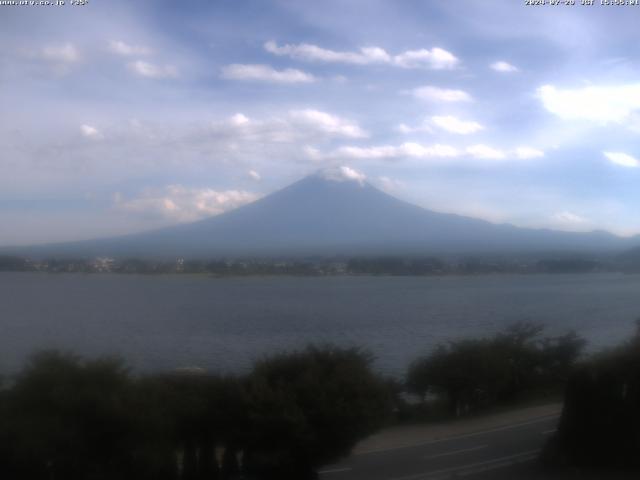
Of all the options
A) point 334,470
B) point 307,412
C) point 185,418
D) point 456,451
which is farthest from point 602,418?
point 185,418

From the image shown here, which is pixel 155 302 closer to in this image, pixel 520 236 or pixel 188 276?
pixel 188 276

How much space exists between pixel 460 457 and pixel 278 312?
31.3 feet

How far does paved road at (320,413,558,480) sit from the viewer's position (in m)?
8.27

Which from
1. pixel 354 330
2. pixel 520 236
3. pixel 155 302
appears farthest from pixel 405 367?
pixel 520 236

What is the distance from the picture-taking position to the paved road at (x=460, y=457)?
8266mm

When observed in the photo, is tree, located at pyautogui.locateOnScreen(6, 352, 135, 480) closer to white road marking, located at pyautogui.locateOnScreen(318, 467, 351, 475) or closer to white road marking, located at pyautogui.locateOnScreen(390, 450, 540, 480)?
white road marking, located at pyautogui.locateOnScreen(318, 467, 351, 475)

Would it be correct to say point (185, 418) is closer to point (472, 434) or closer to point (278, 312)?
point (472, 434)

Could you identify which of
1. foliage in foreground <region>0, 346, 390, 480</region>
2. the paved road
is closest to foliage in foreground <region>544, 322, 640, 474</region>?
the paved road

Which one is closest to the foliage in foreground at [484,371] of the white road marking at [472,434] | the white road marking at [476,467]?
the white road marking at [472,434]

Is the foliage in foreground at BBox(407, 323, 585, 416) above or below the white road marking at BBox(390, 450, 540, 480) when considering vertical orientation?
above

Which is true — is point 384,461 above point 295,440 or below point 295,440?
below

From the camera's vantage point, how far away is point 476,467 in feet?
27.6

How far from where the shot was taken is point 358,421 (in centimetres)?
848

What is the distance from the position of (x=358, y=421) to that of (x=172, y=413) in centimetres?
215
